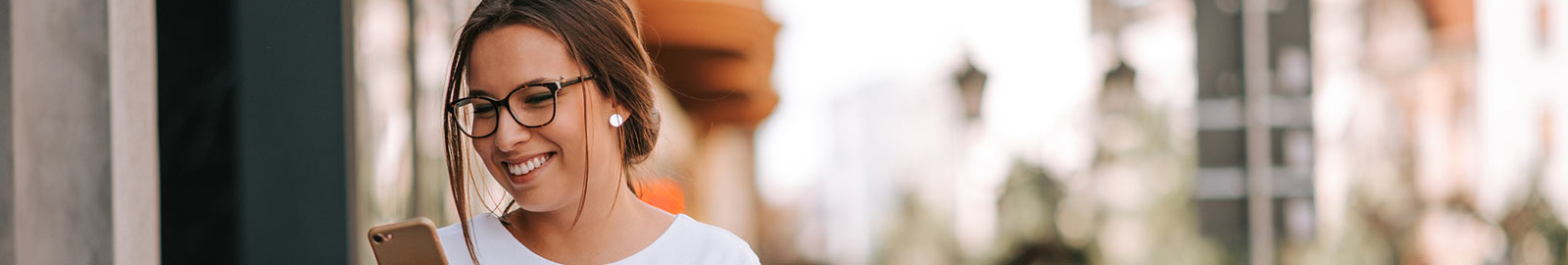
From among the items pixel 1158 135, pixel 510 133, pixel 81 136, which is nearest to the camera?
pixel 510 133

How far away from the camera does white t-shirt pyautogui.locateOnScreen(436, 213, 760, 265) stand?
55cm

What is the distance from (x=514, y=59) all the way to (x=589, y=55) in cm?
3

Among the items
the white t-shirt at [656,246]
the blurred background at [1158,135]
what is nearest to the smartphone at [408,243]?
the white t-shirt at [656,246]

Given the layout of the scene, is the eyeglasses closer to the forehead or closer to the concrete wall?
the forehead

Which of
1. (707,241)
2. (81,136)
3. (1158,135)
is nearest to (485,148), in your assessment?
(707,241)

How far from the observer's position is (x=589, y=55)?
1.67 ft

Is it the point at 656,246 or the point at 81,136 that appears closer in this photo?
the point at 656,246

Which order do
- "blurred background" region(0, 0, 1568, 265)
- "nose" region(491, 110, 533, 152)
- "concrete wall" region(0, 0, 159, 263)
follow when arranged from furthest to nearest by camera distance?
"blurred background" region(0, 0, 1568, 265) < "concrete wall" region(0, 0, 159, 263) < "nose" region(491, 110, 533, 152)

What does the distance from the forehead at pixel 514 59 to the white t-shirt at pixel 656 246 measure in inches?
3.2

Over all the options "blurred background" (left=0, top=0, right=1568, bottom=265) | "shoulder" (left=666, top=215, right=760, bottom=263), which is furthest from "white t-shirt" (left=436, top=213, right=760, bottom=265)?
"blurred background" (left=0, top=0, right=1568, bottom=265)

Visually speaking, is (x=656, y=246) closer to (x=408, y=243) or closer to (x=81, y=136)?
(x=408, y=243)

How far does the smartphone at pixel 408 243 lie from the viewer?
19.2 inches

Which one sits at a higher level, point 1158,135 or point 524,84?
point 524,84

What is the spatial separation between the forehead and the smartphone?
0.19ft
